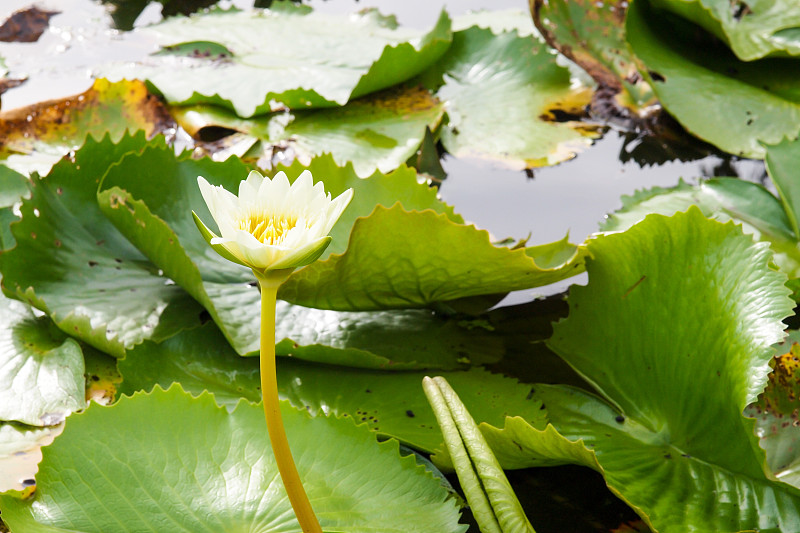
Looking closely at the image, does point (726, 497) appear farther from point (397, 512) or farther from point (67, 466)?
point (67, 466)

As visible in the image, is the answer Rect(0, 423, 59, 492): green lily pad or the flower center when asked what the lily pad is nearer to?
Rect(0, 423, 59, 492): green lily pad

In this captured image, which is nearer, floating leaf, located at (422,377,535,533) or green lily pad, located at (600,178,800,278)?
floating leaf, located at (422,377,535,533)

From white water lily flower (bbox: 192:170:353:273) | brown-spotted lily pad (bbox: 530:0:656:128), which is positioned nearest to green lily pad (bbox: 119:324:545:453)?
white water lily flower (bbox: 192:170:353:273)

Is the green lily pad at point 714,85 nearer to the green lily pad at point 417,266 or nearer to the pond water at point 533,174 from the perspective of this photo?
the pond water at point 533,174

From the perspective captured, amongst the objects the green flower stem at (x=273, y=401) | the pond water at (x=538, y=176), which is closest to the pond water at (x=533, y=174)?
the pond water at (x=538, y=176)

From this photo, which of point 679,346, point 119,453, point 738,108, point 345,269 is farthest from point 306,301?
point 738,108

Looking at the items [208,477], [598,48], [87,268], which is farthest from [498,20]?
[208,477]
